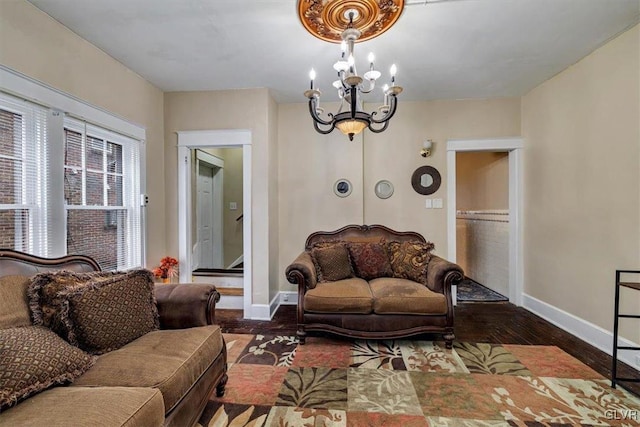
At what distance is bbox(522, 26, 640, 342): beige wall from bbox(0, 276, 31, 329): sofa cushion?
4070 millimetres

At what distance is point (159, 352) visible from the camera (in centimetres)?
150

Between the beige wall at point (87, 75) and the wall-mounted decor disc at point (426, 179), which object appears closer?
the beige wall at point (87, 75)

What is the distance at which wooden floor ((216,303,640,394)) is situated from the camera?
2.44 m

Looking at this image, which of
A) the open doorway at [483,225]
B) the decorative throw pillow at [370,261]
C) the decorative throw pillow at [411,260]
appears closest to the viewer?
the decorative throw pillow at [411,260]

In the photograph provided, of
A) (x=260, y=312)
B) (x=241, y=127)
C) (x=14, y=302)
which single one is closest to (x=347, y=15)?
(x=241, y=127)

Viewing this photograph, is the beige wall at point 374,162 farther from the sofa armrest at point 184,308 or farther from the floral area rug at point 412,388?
the sofa armrest at point 184,308

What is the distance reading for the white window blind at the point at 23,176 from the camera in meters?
1.87

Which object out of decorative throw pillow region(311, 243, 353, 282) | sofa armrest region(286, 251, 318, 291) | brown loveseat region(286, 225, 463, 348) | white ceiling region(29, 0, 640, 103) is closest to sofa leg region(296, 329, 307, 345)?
brown loveseat region(286, 225, 463, 348)

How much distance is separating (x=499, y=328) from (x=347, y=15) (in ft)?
10.6

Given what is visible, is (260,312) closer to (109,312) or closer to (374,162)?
(109,312)

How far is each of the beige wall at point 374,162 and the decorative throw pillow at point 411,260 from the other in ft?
1.97

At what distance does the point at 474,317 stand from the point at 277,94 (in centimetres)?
351

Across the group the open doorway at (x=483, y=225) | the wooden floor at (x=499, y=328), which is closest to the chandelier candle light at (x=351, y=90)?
the wooden floor at (x=499, y=328)

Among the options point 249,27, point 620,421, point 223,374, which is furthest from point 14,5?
point 620,421
